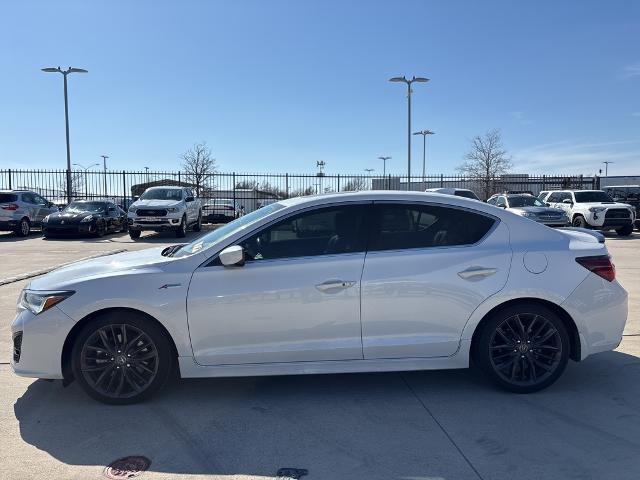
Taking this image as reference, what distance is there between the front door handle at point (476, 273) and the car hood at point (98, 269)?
7.45 feet

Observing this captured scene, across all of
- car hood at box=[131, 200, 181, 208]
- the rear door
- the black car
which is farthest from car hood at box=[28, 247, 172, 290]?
the black car

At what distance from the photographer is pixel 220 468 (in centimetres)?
327

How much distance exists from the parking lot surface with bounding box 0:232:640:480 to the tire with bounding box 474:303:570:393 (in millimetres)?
157

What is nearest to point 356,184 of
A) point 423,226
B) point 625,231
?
point 625,231

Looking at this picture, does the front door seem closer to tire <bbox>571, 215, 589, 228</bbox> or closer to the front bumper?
the front bumper

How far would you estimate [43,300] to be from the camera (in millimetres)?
4055

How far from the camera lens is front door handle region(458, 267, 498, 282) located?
4199 millimetres

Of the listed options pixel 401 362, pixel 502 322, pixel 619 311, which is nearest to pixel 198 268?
pixel 401 362

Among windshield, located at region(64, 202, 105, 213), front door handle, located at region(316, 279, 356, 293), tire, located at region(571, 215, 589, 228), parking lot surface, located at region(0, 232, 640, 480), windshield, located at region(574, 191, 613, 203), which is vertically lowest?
parking lot surface, located at region(0, 232, 640, 480)

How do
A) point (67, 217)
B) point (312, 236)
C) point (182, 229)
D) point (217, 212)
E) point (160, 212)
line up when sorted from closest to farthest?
point (312, 236), point (160, 212), point (67, 217), point (182, 229), point (217, 212)

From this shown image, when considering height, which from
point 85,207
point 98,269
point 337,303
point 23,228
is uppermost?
point 85,207

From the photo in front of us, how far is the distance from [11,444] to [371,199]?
308cm

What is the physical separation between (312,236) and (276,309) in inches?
25.5

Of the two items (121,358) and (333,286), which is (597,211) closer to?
(333,286)
